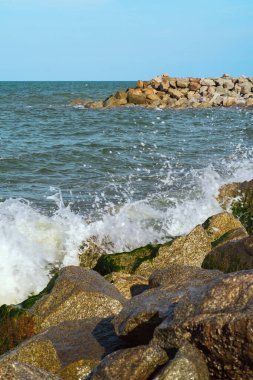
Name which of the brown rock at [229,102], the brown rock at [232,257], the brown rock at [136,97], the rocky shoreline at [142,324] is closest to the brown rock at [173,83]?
the brown rock at [136,97]

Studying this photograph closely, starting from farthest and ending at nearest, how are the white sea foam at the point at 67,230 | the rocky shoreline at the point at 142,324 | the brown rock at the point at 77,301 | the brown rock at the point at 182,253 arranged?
the white sea foam at the point at 67,230
the brown rock at the point at 182,253
the brown rock at the point at 77,301
the rocky shoreline at the point at 142,324

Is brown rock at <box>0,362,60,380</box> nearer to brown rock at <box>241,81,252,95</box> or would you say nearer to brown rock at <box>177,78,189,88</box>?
brown rock at <box>177,78,189,88</box>

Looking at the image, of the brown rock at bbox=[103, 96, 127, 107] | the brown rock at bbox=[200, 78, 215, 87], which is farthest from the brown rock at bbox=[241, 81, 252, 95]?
the brown rock at bbox=[103, 96, 127, 107]

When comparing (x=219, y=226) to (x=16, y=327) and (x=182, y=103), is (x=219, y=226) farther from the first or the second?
(x=182, y=103)

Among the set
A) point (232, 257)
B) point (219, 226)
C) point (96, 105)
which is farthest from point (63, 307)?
point (96, 105)

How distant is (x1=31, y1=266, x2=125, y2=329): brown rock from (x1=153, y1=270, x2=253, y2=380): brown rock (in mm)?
1469

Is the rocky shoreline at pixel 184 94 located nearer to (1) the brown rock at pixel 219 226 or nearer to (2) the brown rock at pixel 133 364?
(1) the brown rock at pixel 219 226

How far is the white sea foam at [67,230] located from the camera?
8.40 meters

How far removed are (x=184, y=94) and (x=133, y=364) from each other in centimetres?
3754

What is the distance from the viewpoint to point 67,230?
9.54 meters

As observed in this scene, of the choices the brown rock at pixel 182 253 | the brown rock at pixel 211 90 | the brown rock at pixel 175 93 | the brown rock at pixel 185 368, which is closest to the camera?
the brown rock at pixel 185 368

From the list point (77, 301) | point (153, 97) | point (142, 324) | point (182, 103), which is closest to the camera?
point (142, 324)

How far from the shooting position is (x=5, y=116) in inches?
1254

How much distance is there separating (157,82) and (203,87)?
2886 mm
